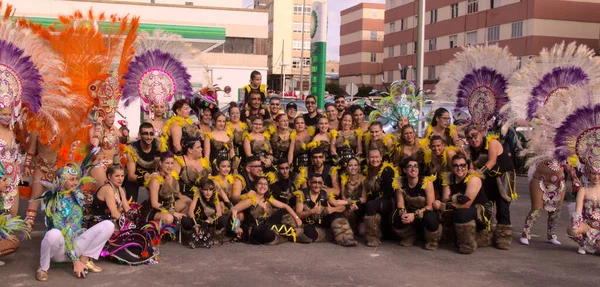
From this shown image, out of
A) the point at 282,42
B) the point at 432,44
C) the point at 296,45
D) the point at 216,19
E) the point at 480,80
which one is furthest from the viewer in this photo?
the point at 296,45

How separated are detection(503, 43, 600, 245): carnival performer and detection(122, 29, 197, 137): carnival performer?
4431 millimetres

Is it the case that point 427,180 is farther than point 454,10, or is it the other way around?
point 454,10

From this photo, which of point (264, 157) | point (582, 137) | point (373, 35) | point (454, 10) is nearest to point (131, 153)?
point (264, 157)

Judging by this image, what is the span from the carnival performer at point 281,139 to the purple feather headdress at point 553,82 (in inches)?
125

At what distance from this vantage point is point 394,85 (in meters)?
10.1

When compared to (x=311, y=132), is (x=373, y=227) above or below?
below

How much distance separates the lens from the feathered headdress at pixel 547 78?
762 cm

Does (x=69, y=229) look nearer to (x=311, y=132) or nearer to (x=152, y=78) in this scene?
(x=152, y=78)

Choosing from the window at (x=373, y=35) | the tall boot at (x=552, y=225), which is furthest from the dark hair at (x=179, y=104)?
the window at (x=373, y=35)

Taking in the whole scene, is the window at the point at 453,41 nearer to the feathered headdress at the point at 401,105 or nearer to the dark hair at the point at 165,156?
the feathered headdress at the point at 401,105

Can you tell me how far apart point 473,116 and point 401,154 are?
49.6 inches

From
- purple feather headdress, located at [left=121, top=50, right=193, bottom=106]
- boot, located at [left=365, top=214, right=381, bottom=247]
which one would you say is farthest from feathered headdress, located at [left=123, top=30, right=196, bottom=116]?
boot, located at [left=365, top=214, right=381, bottom=247]

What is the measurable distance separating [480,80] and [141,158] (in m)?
4.58

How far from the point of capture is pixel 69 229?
18.7 ft
